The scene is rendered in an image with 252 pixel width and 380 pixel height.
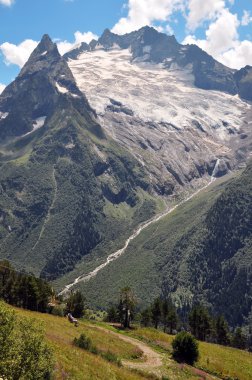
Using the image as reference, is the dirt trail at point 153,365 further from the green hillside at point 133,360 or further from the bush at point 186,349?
the bush at point 186,349

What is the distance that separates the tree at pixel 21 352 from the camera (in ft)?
115

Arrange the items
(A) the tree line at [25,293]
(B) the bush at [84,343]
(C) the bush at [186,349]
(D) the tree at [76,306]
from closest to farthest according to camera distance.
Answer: (B) the bush at [84,343] → (C) the bush at [186,349] → (A) the tree line at [25,293] → (D) the tree at [76,306]

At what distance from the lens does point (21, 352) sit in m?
36.4

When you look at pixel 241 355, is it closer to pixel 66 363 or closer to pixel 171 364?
pixel 171 364

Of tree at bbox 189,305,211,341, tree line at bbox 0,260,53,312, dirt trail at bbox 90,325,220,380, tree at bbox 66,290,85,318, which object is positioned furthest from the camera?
tree at bbox 189,305,211,341

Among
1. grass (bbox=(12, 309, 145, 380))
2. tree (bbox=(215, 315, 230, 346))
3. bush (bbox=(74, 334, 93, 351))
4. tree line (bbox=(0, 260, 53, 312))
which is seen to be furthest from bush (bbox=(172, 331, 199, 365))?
tree (bbox=(215, 315, 230, 346))

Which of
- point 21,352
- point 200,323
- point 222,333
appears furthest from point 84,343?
point 222,333

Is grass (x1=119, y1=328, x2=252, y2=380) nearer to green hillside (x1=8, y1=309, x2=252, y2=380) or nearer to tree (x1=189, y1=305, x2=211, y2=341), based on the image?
green hillside (x1=8, y1=309, x2=252, y2=380)

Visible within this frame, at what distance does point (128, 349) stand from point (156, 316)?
85838 mm

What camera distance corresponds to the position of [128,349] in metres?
76.4

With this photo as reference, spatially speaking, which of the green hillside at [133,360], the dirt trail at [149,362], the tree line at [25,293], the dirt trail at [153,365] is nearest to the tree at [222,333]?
the tree line at [25,293]

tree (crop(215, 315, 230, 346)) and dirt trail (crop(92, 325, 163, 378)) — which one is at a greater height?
dirt trail (crop(92, 325, 163, 378))

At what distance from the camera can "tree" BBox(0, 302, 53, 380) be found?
34906 millimetres

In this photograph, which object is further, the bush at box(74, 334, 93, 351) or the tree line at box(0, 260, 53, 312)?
the tree line at box(0, 260, 53, 312)
